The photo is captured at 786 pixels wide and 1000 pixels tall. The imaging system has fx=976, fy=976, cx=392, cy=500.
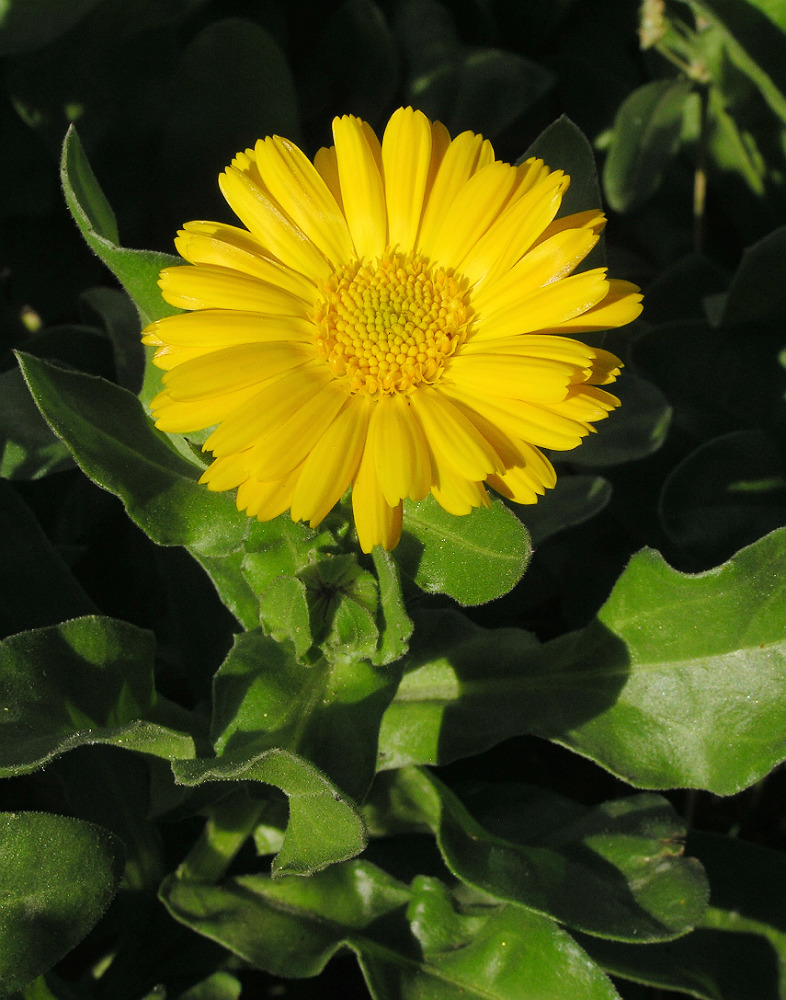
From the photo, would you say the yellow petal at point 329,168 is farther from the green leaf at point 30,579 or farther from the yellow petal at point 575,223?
the green leaf at point 30,579

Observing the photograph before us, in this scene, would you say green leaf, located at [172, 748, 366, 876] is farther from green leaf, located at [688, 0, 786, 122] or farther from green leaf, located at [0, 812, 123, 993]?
green leaf, located at [688, 0, 786, 122]

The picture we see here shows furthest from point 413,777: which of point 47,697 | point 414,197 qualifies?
point 414,197

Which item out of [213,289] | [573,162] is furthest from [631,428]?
[213,289]

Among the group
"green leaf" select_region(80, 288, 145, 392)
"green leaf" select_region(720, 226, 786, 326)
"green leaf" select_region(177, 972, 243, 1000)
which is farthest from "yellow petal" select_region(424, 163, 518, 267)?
"green leaf" select_region(177, 972, 243, 1000)

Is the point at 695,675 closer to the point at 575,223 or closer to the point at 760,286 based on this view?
the point at 575,223

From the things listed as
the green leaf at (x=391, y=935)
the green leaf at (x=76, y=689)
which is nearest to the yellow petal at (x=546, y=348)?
the green leaf at (x=76, y=689)

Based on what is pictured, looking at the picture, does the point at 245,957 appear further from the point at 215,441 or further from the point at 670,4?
the point at 670,4
